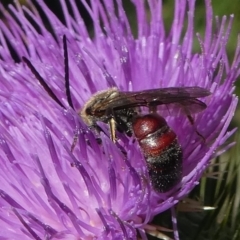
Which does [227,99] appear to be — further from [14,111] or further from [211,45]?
[14,111]

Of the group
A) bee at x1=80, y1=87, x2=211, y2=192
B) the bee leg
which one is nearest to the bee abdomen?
bee at x1=80, y1=87, x2=211, y2=192

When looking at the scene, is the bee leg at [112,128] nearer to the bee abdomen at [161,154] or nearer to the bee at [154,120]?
the bee at [154,120]

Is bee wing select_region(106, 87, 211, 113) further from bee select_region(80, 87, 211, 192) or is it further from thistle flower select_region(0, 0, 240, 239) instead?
thistle flower select_region(0, 0, 240, 239)

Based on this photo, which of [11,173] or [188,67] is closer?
[11,173]

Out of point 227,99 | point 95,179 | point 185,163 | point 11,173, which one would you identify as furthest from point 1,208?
point 227,99

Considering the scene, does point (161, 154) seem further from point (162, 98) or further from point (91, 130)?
point (91, 130)

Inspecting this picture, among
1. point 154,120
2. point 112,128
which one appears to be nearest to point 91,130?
point 112,128

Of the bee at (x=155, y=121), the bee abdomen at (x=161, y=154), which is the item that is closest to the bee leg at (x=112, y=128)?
the bee at (x=155, y=121)

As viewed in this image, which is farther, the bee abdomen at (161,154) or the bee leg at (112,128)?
the bee leg at (112,128)
